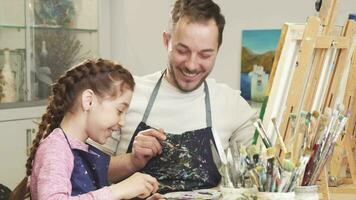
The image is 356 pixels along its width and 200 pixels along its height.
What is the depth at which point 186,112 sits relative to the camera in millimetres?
1744

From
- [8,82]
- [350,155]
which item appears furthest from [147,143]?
[8,82]

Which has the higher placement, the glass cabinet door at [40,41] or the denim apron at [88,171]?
the glass cabinet door at [40,41]

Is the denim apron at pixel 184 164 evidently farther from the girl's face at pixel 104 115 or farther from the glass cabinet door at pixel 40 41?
the glass cabinet door at pixel 40 41

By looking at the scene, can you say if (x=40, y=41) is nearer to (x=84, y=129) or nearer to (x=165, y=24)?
(x=165, y=24)

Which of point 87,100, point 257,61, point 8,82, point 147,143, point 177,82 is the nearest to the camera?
point 87,100

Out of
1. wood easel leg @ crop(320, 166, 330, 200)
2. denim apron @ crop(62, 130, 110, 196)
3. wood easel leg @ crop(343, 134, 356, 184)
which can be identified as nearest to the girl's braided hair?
denim apron @ crop(62, 130, 110, 196)

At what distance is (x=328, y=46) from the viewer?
1436 millimetres

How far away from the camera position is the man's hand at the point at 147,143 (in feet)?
5.19

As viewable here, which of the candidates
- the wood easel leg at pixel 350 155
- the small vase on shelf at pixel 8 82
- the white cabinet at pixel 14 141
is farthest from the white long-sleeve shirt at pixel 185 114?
the small vase on shelf at pixel 8 82

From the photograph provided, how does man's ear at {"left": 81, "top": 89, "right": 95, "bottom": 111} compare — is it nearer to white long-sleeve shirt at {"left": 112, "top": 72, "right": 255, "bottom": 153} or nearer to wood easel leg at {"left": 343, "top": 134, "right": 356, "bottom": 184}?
white long-sleeve shirt at {"left": 112, "top": 72, "right": 255, "bottom": 153}

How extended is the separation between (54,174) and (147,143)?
0.45m

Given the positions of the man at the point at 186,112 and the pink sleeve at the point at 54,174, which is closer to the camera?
the pink sleeve at the point at 54,174

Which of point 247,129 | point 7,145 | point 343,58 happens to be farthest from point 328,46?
point 7,145

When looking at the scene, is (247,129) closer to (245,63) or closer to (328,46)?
(328,46)
